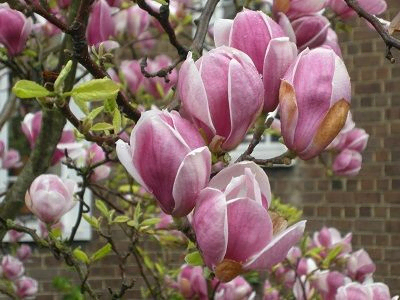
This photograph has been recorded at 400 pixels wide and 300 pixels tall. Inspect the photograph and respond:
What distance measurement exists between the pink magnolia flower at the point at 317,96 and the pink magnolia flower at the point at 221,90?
0.03 meters

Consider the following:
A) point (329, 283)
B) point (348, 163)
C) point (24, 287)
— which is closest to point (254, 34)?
point (329, 283)

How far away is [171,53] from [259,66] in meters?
5.15

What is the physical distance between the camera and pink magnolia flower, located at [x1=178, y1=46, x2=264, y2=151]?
2.65 feet

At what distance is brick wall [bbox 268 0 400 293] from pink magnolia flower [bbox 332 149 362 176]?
9.27 feet

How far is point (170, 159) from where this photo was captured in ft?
2.58

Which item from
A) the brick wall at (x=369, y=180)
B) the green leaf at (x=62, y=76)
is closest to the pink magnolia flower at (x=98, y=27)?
the green leaf at (x=62, y=76)

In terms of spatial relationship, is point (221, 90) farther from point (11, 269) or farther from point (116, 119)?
point (11, 269)

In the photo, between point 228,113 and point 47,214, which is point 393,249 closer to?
point 47,214

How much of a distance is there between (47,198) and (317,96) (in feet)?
2.69

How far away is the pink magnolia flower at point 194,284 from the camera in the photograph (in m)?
2.15

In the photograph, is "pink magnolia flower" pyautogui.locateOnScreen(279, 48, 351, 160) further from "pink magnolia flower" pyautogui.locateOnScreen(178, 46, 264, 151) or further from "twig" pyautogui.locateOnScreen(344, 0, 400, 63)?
"twig" pyautogui.locateOnScreen(344, 0, 400, 63)

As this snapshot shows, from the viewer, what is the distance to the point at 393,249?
5.25 metres

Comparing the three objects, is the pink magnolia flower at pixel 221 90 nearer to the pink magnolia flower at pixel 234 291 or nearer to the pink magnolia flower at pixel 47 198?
the pink magnolia flower at pixel 47 198

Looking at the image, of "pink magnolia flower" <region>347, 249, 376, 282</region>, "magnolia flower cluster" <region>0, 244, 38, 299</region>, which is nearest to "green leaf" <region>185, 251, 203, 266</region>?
"pink magnolia flower" <region>347, 249, 376, 282</region>
